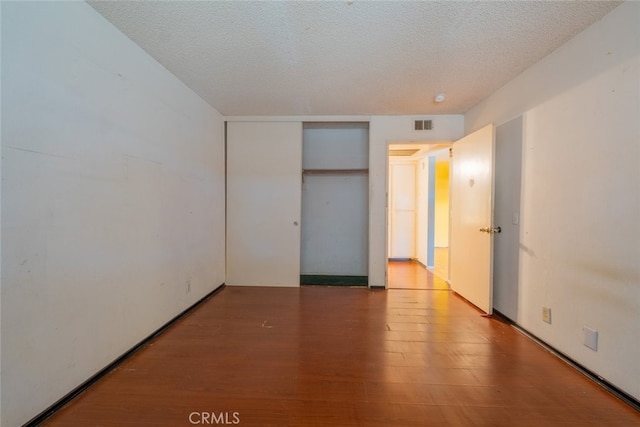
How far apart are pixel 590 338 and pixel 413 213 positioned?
12.8 feet

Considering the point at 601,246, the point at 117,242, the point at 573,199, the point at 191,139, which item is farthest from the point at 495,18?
the point at 117,242

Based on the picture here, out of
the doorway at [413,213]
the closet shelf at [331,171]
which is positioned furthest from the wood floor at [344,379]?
the closet shelf at [331,171]

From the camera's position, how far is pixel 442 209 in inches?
286

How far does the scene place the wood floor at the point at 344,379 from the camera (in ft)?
4.62

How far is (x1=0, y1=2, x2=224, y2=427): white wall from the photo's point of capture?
1.24m

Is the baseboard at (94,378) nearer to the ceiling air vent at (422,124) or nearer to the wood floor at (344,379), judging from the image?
the wood floor at (344,379)

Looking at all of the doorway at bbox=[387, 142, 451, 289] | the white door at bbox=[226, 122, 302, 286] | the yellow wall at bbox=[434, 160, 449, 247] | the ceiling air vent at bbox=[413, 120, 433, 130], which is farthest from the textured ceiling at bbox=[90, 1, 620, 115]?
the yellow wall at bbox=[434, 160, 449, 247]

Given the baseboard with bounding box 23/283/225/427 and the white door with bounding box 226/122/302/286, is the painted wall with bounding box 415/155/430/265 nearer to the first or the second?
the white door with bounding box 226/122/302/286

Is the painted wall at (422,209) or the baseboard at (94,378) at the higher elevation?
the painted wall at (422,209)

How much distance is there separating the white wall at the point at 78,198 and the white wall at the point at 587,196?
3395 mm

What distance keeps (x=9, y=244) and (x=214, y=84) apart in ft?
7.08

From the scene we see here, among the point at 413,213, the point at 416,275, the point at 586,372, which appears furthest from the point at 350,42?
the point at 413,213

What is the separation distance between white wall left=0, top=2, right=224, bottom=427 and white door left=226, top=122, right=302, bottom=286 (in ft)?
4.03

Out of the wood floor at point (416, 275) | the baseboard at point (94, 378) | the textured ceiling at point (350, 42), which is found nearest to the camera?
the baseboard at point (94, 378)
